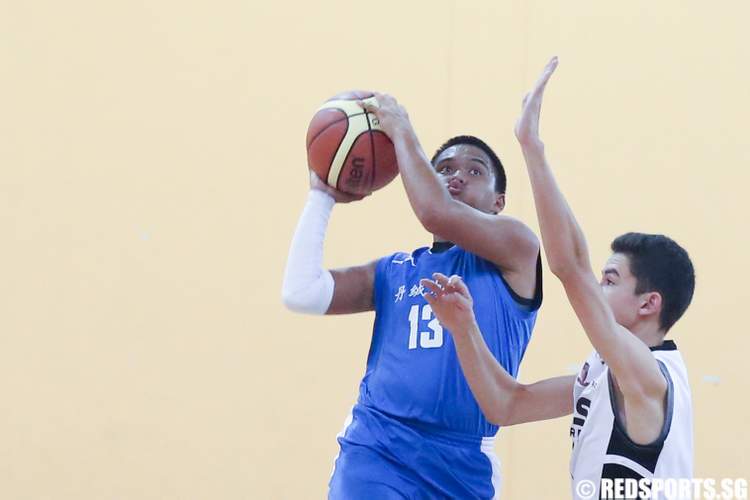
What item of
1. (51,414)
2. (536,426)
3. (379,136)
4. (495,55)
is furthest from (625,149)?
(51,414)

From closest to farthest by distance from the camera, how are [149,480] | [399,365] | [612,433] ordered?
1. [612,433]
2. [399,365]
3. [149,480]

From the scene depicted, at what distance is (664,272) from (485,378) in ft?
1.86

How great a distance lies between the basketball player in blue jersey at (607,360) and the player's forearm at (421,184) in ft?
1.10

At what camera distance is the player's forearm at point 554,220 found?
7.53 ft

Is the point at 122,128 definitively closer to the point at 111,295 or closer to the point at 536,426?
the point at 111,295

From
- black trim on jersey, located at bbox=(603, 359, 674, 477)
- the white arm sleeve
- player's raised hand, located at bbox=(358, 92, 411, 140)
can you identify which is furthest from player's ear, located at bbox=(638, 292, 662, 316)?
the white arm sleeve

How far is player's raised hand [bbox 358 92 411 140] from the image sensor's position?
10.2 feet

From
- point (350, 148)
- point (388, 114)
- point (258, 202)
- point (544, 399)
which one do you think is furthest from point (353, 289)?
point (258, 202)

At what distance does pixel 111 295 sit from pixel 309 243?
2123 millimetres

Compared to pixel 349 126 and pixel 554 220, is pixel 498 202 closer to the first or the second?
pixel 349 126

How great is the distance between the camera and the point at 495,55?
17.1 ft

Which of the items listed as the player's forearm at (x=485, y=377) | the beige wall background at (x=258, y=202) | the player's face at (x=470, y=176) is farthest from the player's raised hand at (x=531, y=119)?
the beige wall background at (x=258, y=202)

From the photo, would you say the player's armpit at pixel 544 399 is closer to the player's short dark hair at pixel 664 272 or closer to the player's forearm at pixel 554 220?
the player's short dark hair at pixel 664 272

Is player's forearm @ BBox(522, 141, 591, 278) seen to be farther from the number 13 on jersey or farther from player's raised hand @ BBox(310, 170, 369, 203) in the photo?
player's raised hand @ BBox(310, 170, 369, 203)
